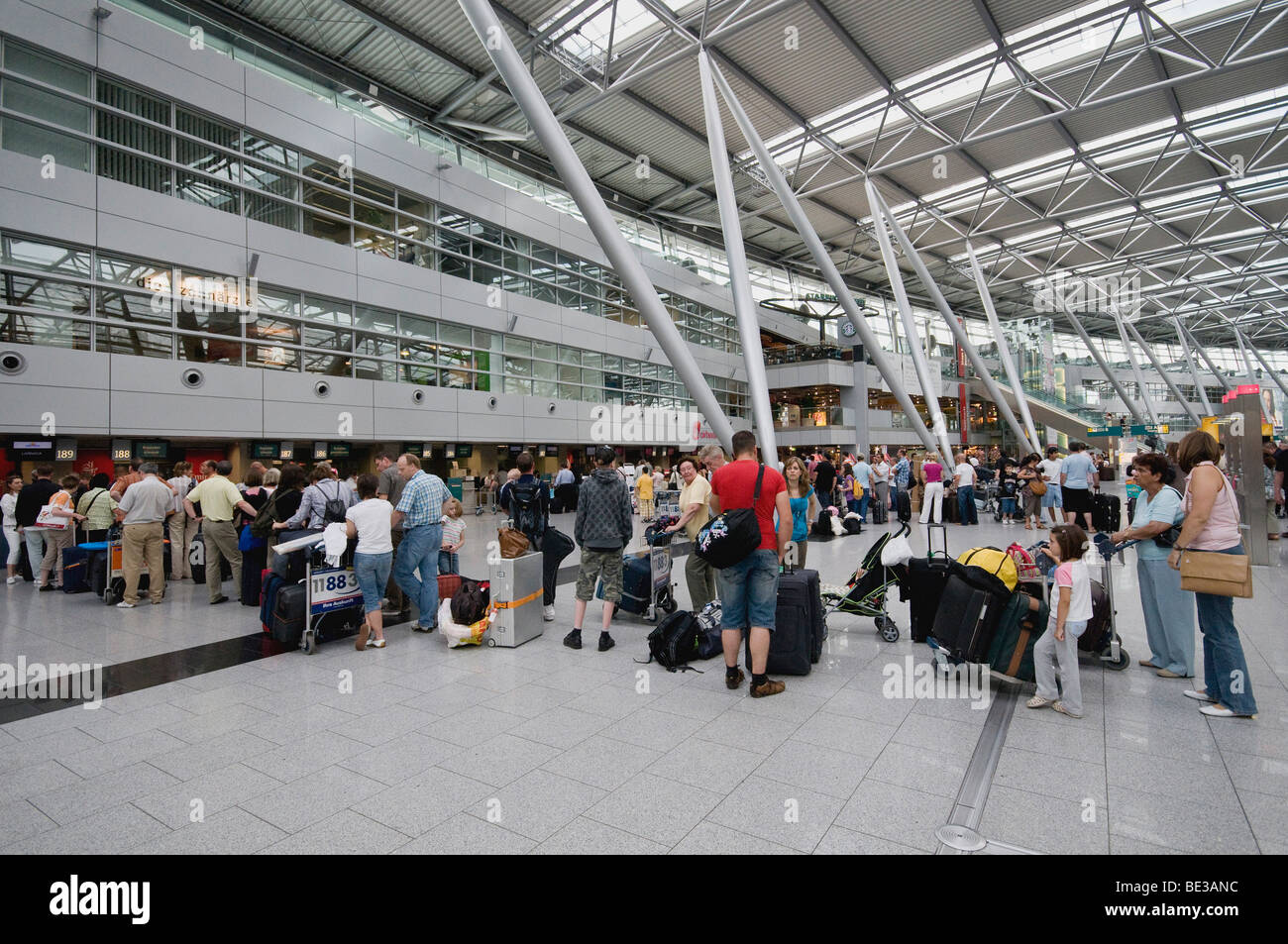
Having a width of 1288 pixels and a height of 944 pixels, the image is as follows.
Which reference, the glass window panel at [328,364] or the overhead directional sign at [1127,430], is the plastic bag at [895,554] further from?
the overhead directional sign at [1127,430]

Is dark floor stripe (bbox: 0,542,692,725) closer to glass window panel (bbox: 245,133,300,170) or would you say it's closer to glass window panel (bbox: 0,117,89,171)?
glass window panel (bbox: 0,117,89,171)

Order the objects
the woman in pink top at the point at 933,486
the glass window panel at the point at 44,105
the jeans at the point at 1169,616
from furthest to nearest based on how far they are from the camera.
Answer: the woman in pink top at the point at 933,486 → the glass window panel at the point at 44,105 → the jeans at the point at 1169,616

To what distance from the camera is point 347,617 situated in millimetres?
6801

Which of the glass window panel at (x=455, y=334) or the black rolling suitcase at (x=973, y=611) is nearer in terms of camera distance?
the black rolling suitcase at (x=973, y=611)

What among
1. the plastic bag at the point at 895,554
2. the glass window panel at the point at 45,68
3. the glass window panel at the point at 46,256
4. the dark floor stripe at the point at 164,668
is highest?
the glass window panel at the point at 45,68

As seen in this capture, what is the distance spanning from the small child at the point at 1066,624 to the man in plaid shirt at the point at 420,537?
5.86m

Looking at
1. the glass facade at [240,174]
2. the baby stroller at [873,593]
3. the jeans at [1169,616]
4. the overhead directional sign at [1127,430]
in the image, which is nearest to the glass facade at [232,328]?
the glass facade at [240,174]

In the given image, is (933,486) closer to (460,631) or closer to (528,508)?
(528,508)

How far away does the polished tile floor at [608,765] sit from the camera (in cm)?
289

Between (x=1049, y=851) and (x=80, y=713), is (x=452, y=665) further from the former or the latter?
(x=1049, y=851)

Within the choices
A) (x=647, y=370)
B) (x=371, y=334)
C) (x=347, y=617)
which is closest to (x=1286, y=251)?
(x=647, y=370)

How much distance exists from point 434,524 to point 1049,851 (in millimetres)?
5999

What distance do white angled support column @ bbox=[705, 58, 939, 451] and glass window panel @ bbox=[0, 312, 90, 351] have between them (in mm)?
16272
